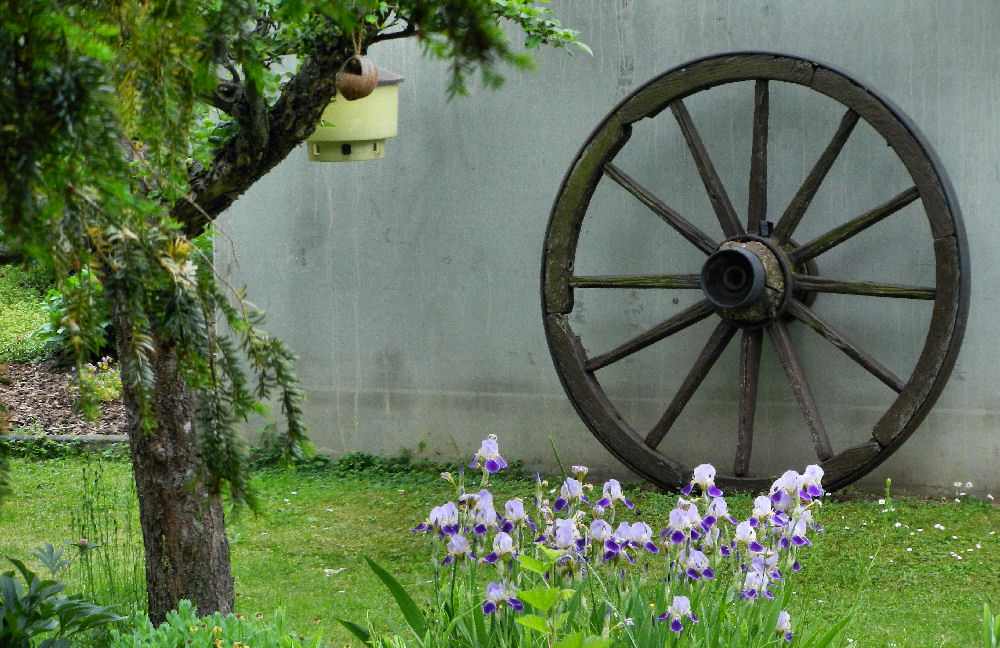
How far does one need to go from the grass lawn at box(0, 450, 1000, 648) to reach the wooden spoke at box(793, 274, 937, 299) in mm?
994

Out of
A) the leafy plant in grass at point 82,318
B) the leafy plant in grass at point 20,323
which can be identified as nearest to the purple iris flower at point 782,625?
the leafy plant in grass at point 82,318

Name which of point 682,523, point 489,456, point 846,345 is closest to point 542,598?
point 682,523

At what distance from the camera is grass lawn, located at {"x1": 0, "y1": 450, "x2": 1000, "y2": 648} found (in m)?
4.07

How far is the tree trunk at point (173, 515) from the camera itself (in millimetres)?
3391

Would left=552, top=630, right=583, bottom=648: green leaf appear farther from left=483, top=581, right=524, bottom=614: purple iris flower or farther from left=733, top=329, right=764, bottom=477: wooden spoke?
left=733, top=329, right=764, bottom=477: wooden spoke

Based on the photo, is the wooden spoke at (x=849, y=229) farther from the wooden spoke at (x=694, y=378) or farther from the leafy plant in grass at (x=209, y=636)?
the leafy plant in grass at (x=209, y=636)

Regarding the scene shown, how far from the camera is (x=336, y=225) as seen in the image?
7090 mm

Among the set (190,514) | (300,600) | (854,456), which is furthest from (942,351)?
(190,514)

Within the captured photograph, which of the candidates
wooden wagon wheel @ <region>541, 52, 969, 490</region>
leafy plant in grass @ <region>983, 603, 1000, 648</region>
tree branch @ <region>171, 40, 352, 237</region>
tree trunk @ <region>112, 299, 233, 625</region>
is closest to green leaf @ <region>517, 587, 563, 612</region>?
leafy plant in grass @ <region>983, 603, 1000, 648</region>

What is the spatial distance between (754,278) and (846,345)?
55 centimetres

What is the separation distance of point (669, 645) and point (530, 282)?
168 inches

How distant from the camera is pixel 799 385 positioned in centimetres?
560

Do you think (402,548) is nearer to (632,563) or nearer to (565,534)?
(632,563)

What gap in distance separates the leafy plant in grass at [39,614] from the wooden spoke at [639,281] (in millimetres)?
3450
